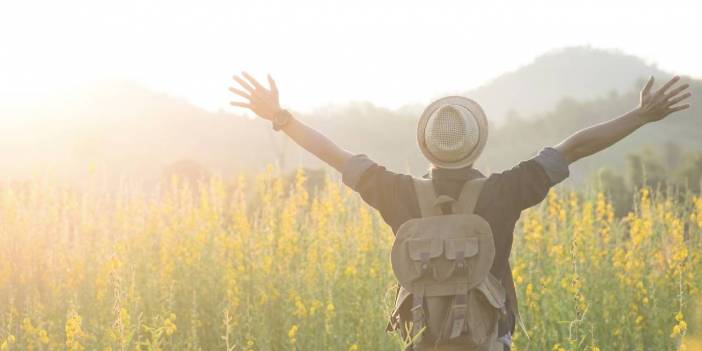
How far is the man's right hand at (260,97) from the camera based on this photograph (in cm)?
402

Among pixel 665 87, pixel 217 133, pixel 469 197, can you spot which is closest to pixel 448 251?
pixel 469 197

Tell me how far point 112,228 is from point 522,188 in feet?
17.0

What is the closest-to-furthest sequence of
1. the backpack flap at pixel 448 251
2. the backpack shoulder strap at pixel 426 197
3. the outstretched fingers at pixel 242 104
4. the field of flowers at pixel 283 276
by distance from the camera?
the backpack flap at pixel 448 251
the backpack shoulder strap at pixel 426 197
the outstretched fingers at pixel 242 104
the field of flowers at pixel 283 276

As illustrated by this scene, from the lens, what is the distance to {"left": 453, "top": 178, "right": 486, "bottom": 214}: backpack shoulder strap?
3.48 meters

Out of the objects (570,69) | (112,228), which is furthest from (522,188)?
(570,69)

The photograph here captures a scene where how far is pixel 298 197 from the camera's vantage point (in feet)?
23.8

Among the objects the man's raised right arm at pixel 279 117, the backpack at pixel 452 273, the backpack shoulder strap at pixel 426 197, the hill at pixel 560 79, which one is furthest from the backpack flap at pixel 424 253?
the hill at pixel 560 79

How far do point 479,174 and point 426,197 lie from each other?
0.26 m

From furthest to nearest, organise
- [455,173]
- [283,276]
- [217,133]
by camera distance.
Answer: [217,133], [283,276], [455,173]

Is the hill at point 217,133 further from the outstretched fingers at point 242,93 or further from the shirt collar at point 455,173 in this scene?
the shirt collar at point 455,173

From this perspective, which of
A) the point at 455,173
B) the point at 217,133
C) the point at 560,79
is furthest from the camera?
the point at 560,79

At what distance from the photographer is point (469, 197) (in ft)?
11.4

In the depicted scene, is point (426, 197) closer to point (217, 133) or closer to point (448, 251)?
point (448, 251)

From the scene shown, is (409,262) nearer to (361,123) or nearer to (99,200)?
(99,200)
